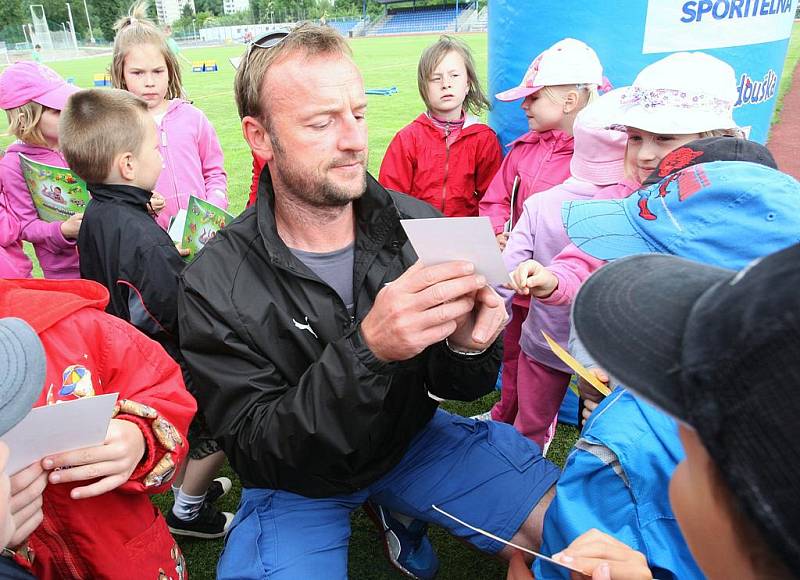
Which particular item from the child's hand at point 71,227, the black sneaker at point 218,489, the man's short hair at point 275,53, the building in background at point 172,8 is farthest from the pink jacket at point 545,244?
the building in background at point 172,8

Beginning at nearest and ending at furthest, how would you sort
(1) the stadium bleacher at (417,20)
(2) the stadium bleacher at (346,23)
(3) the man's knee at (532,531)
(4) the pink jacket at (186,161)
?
(3) the man's knee at (532,531) < (4) the pink jacket at (186,161) < (1) the stadium bleacher at (417,20) < (2) the stadium bleacher at (346,23)

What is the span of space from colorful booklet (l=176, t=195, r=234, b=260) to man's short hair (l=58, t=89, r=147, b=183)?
15.3 inches

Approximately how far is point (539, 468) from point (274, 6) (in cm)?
9089

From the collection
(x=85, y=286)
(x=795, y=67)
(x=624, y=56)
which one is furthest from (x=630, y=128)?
(x=795, y=67)

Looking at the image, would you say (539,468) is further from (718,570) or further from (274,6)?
(274,6)

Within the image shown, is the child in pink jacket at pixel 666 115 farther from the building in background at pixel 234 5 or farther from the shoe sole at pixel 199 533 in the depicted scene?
the building in background at pixel 234 5

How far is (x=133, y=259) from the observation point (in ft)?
8.13

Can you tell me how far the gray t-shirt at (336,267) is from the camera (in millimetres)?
2082

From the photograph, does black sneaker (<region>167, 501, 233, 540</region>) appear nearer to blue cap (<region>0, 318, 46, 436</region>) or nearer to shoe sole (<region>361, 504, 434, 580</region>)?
shoe sole (<region>361, 504, 434, 580</region>)

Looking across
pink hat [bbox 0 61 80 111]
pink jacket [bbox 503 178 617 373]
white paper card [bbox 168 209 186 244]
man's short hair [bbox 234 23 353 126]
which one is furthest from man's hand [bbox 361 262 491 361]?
pink hat [bbox 0 61 80 111]

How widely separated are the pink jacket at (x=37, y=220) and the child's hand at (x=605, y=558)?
320 cm

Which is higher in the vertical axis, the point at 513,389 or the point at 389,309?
the point at 389,309

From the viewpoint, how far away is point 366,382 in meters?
1.58

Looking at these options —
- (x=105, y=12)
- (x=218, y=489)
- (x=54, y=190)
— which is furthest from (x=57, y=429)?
(x=105, y=12)
